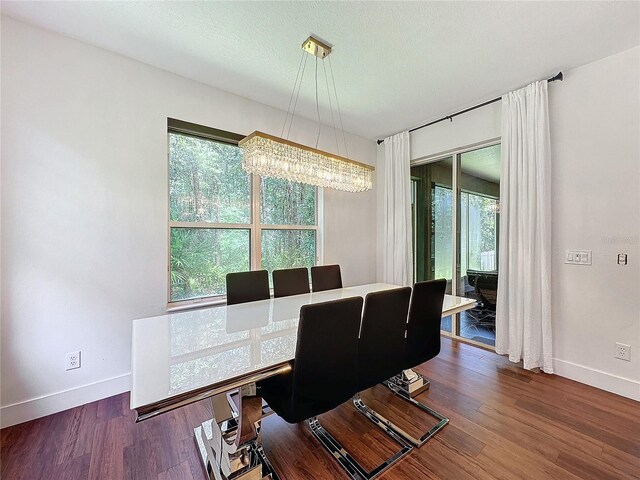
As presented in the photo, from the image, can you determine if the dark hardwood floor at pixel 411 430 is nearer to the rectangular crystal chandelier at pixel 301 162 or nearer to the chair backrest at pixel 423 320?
the chair backrest at pixel 423 320

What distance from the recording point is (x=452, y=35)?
2111mm

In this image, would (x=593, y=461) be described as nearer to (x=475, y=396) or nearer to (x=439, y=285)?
(x=475, y=396)

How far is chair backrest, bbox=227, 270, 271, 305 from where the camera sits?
241 centimetres

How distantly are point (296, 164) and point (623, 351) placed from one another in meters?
3.07

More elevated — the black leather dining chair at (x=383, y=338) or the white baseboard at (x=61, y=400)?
the black leather dining chair at (x=383, y=338)

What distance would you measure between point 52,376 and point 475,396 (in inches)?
129

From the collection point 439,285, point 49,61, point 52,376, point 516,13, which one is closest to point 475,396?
point 439,285

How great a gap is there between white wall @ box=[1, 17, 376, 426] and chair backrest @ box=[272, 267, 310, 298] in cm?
103

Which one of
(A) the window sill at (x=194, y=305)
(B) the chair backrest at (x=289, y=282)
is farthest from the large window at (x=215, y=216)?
(B) the chair backrest at (x=289, y=282)

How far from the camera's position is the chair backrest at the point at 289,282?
2683mm

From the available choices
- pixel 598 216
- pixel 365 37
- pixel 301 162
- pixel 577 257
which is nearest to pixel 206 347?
pixel 301 162

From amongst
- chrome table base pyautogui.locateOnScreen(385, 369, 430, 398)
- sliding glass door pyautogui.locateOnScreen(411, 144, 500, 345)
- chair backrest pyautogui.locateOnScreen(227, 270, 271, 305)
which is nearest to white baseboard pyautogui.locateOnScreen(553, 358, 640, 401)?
sliding glass door pyautogui.locateOnScreen(411, 144, 500, 345)

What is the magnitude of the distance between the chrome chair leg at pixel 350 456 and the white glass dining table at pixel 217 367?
378mm

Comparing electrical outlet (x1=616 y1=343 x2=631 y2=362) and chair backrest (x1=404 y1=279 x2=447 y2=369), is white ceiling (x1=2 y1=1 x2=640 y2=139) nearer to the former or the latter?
chair backrest (x1=404 y1=279 x2=447 y2=369)
